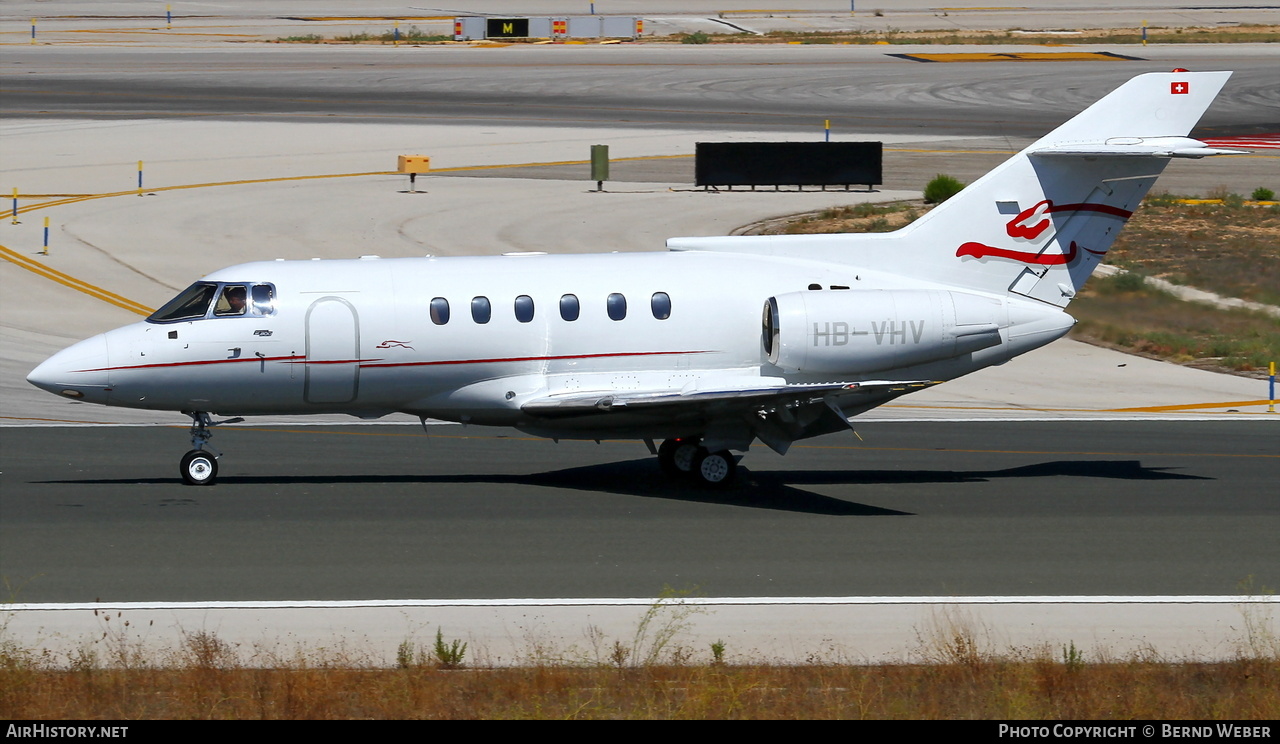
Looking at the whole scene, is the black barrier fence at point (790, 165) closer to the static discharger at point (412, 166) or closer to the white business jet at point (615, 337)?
the static discharger at point (412, 166)

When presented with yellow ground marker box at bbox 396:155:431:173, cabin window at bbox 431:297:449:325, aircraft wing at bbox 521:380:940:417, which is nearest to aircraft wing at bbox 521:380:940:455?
aircraft wing at bbox 521:380:940:417

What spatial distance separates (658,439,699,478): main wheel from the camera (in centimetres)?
2111

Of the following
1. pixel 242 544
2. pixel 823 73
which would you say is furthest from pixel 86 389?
pixel 823 73

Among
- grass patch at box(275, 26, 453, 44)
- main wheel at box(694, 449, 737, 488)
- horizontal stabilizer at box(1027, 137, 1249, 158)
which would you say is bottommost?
main wheel at box(694, 449, 737, 488)

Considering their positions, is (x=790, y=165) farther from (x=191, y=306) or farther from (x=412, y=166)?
(x=191, y=306)

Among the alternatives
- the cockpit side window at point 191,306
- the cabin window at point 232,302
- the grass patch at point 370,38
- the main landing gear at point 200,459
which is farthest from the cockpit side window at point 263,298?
the grass patch at point 370,38

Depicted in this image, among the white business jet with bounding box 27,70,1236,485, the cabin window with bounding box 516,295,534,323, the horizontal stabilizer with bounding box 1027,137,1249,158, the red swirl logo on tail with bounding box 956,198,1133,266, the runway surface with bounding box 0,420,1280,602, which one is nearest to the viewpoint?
the runway surface with bounding box 0,420,1280,602

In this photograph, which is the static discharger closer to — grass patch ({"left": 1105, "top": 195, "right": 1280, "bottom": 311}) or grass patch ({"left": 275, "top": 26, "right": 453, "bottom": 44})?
grass patch ({"left": 1105, "top": 195, "right": 1280, "bottom": 311})

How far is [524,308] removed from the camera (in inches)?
804

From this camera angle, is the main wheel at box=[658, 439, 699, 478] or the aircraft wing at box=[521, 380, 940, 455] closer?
the aircraft wing at box=[521, 380, 940, 455]

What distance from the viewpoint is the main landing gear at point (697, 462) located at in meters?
20.8

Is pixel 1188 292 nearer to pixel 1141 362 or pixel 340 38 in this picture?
pixel 1141 362

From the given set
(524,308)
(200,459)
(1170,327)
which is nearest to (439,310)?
(524,308)

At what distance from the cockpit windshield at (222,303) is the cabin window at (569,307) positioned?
3940mm
